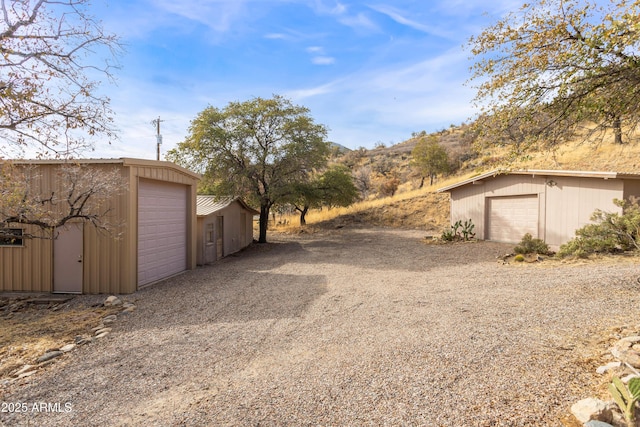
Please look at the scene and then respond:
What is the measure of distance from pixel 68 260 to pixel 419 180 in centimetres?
3435

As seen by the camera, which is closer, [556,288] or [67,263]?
[556,288]

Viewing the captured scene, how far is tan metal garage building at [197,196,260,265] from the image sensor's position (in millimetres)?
13312

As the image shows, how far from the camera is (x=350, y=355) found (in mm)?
4254

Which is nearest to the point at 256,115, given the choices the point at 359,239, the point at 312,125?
the point at 312,125

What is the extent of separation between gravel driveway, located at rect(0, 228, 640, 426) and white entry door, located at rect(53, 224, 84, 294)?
813 millimetres

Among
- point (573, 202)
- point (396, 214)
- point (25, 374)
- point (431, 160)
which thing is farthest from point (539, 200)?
point (431, 160)

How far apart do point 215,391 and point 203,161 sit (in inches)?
609

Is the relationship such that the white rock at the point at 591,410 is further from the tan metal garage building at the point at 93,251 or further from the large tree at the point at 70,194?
the tan metal garage building at the point at 93,251

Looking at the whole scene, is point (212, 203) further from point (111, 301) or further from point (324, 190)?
point (111, 301)

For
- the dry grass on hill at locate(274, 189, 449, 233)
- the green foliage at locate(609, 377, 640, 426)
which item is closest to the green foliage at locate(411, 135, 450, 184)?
the dry grass on hill at locate(274, 189, 449, 233)

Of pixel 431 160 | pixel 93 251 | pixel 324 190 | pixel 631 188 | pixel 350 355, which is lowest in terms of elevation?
pixel 350 355

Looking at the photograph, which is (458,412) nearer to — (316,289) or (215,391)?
(215,391)

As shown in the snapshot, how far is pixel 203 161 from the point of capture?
1767cm

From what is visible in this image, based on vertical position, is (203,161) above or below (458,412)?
above
